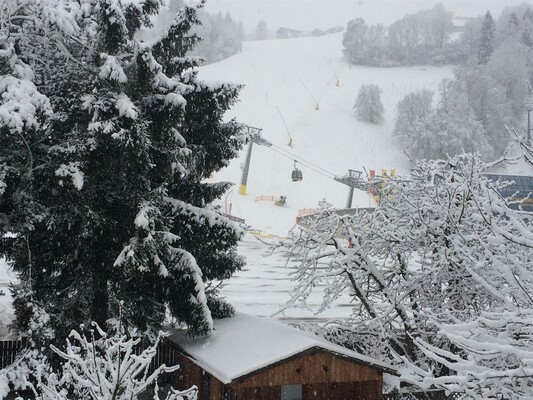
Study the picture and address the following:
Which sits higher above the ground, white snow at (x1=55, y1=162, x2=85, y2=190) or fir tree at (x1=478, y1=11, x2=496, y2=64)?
fir tree at (x1=478, y1=11, x2=496, y2=64)

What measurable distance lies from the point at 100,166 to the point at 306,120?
259ft

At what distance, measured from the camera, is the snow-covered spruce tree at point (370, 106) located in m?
88.9

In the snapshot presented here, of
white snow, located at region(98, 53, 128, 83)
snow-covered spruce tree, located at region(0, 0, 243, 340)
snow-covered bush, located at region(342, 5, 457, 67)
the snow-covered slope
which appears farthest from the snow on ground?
snow-covered bush, located at region(342, 5, 457, 67)

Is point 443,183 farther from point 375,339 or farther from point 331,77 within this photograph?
point 331,77

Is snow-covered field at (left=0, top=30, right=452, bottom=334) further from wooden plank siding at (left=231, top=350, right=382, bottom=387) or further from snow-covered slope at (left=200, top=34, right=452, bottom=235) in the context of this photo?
wooden plank siding at (left=231, top=350, right=382, bottom=387)

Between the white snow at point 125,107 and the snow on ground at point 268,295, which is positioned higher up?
the white snow at point 125,107

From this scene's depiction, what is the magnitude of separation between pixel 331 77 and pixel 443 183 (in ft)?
343

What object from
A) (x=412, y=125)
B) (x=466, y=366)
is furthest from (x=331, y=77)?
(x=466, y=366)

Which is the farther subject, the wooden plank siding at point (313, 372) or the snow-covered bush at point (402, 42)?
the snow-covered bush at point (402, 42)

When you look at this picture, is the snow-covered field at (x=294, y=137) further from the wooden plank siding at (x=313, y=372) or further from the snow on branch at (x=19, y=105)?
the snow on branch at (x=19, y=105)

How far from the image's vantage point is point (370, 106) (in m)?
88.8

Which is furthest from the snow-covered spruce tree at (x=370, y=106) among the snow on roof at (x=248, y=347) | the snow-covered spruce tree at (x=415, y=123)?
the snow on roof at (x=248, y=347)

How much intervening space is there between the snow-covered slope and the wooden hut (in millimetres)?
35584

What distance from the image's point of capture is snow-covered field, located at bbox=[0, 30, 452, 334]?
95.9 ft
